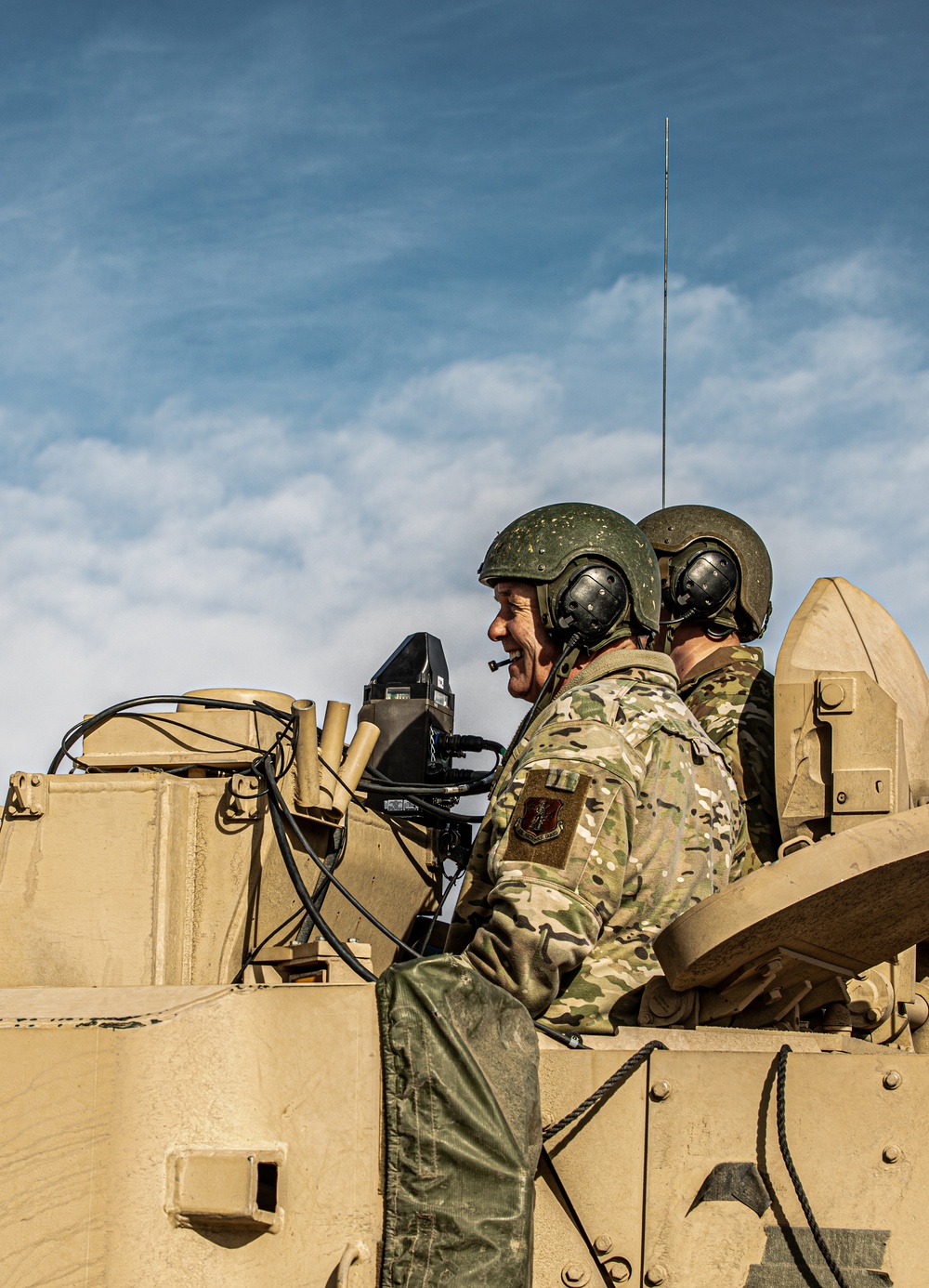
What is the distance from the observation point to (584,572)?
15.2 ft

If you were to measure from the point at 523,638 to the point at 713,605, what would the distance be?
1541mm

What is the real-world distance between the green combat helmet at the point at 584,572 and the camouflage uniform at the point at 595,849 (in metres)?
0.44

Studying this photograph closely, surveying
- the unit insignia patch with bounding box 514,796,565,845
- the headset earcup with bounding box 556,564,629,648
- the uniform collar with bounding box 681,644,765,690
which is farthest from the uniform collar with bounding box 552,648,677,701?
the uniform collar with bounding box 681,644,765,690

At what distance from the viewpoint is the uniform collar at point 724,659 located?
5832 millimetres

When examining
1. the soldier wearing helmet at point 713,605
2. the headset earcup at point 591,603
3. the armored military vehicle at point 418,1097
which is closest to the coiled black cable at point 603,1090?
the armored military vehicle at point 418,1097

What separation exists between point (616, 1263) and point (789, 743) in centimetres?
185

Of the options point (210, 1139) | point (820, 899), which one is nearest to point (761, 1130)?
point (820, 899)

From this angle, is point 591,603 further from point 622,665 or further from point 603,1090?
point 603,1090

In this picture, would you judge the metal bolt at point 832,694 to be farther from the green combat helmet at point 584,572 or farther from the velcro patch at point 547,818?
the velcro patch at point 547,818

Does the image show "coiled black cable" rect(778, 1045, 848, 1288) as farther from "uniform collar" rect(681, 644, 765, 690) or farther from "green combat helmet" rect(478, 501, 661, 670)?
"uniform collar" rect(681, 644, 765, 690)

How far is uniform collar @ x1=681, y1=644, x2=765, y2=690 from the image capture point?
19.1 ft

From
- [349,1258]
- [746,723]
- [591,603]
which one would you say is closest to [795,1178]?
[349,1258]

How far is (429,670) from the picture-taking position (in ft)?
17.8

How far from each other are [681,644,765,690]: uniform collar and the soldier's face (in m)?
1.20
